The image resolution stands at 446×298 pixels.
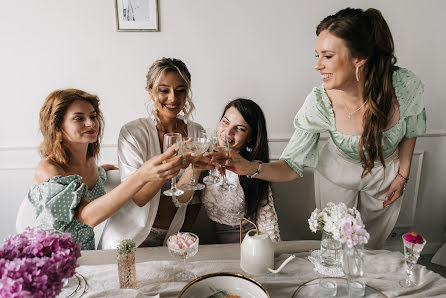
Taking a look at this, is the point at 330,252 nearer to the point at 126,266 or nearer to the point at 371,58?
the point at 126,266

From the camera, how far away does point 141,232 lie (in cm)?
181

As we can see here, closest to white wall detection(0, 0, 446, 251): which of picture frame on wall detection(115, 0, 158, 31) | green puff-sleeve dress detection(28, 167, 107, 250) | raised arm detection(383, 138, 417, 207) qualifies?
picture frame on wall detection(115, 0, 158, 31)

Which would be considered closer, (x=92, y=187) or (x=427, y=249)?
(x=92, y=187)

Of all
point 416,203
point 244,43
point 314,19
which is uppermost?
point 314,19

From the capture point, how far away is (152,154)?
6.31 feet

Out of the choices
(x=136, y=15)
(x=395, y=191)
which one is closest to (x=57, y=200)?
(x=136, y=15)

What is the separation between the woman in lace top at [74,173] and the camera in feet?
5.14

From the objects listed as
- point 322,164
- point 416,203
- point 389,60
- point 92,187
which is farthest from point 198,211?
point 416,203

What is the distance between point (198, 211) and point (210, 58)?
1107 millimetres

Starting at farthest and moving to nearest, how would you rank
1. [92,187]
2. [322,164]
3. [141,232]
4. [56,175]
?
[322,164], [92,187], [141,232], [56,175]

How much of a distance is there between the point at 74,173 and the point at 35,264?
1.11 meters

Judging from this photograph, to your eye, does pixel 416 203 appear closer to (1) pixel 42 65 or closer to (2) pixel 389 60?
(2) pixel 389 60

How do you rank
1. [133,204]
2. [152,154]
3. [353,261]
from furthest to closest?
1. [152,154]
2. [133,204]
3. [353,261]

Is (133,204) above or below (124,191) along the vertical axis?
below
